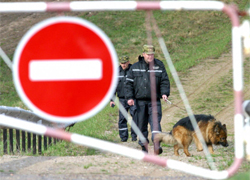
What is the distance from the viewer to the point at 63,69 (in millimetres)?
3564

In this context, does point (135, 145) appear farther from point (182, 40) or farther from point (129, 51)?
point (182, 40)

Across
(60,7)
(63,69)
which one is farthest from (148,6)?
(63,69)

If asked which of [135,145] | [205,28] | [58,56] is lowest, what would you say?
[135,145]

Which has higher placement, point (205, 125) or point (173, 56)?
point (173, 56)

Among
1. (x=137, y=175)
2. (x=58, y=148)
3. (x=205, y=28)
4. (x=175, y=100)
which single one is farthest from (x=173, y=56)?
(x=137, y=175)

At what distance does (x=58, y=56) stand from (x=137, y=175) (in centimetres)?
323

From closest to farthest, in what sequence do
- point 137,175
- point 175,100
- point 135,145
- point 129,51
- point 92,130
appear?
point 137,175, point 135,145, point 92,130, point 175,100, point 129,51

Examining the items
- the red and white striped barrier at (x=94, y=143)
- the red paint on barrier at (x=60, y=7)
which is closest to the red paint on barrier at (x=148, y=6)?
the red paint on barrier at (x=60, y=7)

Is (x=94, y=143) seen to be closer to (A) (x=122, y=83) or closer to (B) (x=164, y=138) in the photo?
(B) (x=164, y=138)

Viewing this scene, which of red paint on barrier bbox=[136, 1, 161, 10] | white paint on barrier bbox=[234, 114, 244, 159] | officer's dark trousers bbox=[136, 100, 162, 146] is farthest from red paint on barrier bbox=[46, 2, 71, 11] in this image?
officer's dark trousers bbox=[136, 100, 162, 146]

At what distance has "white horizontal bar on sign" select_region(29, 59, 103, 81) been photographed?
355cm

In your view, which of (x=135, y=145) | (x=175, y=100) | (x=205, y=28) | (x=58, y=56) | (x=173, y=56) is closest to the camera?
(x=58, y=56)

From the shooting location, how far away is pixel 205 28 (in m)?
30.5

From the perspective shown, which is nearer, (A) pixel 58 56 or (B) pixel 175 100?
(A) pixel 58 56
